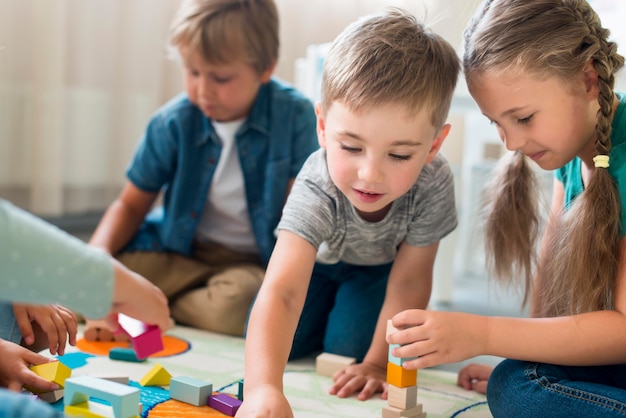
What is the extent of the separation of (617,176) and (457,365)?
0.52 metres

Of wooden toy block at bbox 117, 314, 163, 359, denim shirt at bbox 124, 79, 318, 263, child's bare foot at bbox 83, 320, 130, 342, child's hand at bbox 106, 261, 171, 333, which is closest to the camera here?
child's hand at bbox 106, 261, 171, 333

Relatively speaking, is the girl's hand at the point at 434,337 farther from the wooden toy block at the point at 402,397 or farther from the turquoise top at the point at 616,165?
the turquoise top at the point at 616,165

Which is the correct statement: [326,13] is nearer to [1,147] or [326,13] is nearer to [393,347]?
[1,147]

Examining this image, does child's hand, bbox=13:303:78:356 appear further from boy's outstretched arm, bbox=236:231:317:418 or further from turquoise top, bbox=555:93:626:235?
turquoise top, bbox=555:93:626:235

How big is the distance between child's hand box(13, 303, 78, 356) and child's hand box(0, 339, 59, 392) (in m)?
0.04

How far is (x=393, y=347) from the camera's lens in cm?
85

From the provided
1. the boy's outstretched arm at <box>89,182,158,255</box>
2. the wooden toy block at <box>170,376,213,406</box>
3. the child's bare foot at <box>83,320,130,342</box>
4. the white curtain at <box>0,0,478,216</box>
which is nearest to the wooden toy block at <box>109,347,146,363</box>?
the child's bare foot at <box>83,320,130,342</box>

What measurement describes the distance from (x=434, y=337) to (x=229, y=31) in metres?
0.80

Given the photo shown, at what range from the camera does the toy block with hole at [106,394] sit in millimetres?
750

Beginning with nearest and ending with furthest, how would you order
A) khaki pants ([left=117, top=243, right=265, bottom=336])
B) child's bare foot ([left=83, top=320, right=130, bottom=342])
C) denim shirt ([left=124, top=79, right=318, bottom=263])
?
child's bare foot ([left=83, top=320, right=130, bottom=342]), khaki pants ([left=117, top=243, right=265, bottom=336]), denim shirt ([left=124, top=79, right=318, bottom=263])

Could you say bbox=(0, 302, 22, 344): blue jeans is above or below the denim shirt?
below

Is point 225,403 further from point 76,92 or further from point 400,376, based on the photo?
point 76,92

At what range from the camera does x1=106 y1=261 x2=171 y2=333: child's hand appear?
0.66 meters

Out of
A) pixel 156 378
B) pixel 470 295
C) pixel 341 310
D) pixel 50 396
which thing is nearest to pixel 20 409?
pixel 50 396
